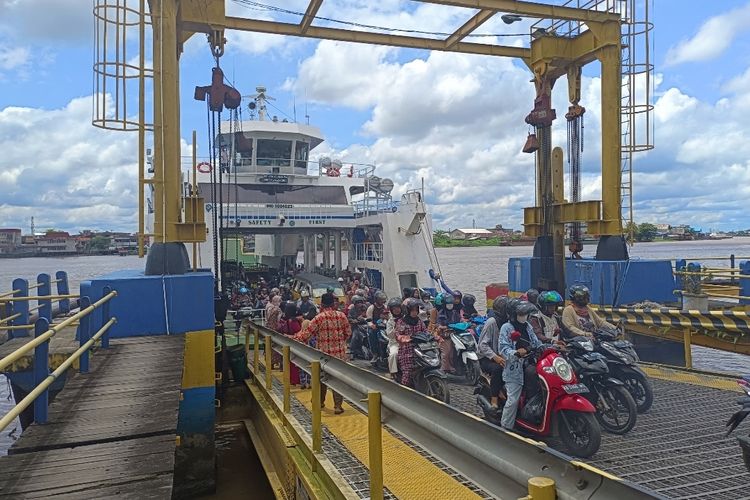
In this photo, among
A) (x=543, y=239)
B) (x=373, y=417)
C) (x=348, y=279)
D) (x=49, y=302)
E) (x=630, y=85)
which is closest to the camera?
(x=373, y=417)

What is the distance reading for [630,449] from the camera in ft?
15.4

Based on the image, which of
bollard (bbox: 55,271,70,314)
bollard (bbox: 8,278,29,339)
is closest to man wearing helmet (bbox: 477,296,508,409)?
bollard (bbox: 8,278,29,339)

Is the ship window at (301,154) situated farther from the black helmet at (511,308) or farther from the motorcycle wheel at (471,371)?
the black helmet at (511,308)

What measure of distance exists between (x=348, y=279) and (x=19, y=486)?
13009mm

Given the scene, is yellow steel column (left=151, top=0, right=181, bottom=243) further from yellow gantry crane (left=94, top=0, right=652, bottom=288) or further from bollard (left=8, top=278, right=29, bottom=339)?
bollard (left=8, top=278, right=29, bottom=339)

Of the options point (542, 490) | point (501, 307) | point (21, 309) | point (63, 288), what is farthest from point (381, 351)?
point (542, 490)

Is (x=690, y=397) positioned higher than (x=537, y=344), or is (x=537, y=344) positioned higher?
(x=537, y=344)

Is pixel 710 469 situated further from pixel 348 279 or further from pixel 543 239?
pixel 348 279

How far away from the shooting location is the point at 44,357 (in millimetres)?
3855

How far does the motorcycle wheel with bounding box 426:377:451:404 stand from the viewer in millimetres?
5770

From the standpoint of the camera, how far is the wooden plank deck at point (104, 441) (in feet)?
9.31

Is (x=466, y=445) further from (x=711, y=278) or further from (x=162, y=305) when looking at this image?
(x=711, y=278)

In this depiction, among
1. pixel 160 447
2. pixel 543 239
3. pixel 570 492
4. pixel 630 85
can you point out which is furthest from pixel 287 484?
pixel 630 85

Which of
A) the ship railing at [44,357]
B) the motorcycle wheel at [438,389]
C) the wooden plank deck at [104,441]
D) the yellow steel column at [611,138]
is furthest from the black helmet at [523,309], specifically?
the yellow steel column at [611,138]
